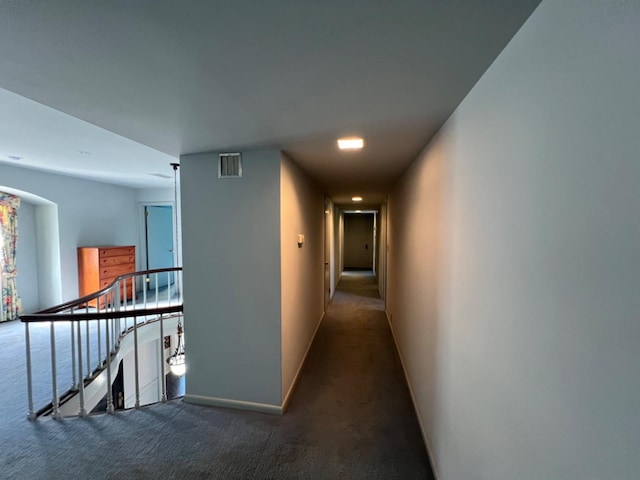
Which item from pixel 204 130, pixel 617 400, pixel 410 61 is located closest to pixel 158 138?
pixel 204 130

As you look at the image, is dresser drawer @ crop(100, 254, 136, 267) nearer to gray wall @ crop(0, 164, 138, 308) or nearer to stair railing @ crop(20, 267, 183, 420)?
gray wall @ crop(0, 164, 138, 308)

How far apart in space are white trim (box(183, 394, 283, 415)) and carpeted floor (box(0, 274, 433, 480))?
6 cm

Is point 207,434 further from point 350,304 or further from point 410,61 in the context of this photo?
point 350,304

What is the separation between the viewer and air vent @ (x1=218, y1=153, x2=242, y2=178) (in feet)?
7.76

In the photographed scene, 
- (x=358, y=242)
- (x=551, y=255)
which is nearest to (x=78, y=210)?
(x=551, y=255)

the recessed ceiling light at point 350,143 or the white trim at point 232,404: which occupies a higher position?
the recessed ceiling light at point 350,143

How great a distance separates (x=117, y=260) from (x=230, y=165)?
201 inches

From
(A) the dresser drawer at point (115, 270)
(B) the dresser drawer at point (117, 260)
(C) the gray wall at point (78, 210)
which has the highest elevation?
(C) the gray wall at point (78, 210)

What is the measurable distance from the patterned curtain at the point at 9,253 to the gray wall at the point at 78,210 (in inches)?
11.4

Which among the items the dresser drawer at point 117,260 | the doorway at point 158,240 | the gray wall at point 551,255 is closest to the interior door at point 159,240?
the doorway at point 158,240

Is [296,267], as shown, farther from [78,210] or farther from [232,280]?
[78,210]

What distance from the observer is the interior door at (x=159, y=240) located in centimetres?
708

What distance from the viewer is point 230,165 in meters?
2.39

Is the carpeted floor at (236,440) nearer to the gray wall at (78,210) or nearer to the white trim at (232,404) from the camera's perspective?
the white trim at (232,404)
